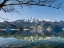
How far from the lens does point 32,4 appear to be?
21.7 ft

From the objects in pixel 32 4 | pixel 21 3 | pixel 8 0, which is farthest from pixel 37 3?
pixel 8 0

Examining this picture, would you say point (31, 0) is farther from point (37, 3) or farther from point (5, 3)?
point (5, 3)

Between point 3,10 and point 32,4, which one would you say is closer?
point 32,4

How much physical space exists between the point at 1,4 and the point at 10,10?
0.48 m

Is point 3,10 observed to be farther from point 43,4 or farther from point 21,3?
point 43,4

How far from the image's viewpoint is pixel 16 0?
22.0 ft

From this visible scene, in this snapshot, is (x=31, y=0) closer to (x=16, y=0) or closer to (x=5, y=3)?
(x=16, y=0)

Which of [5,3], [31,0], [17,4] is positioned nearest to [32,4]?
[31,0]

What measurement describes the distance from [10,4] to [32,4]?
0.81 meters

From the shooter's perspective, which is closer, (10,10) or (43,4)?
(43,4)

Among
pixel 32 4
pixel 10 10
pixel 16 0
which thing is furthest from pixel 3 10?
pixel 32 4

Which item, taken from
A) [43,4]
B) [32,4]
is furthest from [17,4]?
[43,4]

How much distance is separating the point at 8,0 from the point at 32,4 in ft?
2.89

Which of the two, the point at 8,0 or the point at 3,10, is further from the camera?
the point at 3,10
